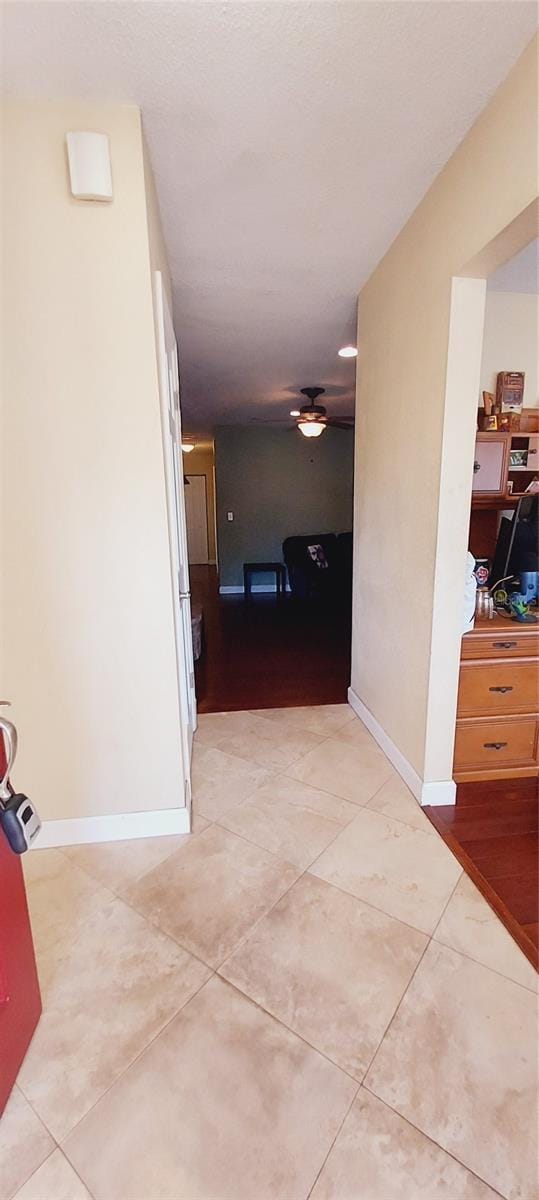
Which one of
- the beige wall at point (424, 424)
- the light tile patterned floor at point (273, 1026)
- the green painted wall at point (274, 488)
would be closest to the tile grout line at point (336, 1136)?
the light tile patterned floor at point (273, 1026)

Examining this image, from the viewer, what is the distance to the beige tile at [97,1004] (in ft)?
3.66

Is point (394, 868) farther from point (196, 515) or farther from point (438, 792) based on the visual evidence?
point (196, 515)

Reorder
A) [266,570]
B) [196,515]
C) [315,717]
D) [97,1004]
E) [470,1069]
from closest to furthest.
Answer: [470,1069]
[97,1004]
[315,717]
[266,570]
[196,515]

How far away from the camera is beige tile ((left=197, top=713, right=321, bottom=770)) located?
8.42ft

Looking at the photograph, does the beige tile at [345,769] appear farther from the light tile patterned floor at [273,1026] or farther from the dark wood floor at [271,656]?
the dark wood floor at [271,656]

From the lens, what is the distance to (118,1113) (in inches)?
41.9

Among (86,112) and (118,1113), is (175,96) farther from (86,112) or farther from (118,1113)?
(118,1113)

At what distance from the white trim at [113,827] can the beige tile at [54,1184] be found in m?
0.99

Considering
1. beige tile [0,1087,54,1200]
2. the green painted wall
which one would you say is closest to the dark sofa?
the green painted wall

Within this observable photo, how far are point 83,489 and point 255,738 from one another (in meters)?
1.70

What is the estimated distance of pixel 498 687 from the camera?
87.0 inches

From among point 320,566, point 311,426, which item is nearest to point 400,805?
point 311,426

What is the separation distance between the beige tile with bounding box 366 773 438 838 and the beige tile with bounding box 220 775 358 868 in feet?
0.42

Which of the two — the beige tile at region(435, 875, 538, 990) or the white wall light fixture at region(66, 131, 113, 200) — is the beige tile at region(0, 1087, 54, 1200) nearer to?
the beige tile at region(435, 875, 538, 990)
